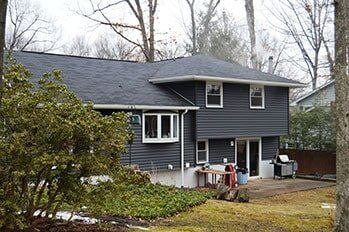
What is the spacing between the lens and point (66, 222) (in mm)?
7258

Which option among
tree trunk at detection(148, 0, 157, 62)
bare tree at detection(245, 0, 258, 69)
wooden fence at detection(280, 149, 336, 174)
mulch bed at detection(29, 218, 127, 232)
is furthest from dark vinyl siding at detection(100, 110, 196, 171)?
tree trunk at detection(148, 0, 157, 62)

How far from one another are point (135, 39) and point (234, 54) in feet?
32.5

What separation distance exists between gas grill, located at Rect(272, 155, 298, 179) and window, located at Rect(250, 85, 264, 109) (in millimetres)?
2740

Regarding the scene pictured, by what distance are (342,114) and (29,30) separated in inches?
1197

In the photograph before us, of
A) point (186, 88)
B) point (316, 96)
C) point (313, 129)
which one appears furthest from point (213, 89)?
point (316, 96)

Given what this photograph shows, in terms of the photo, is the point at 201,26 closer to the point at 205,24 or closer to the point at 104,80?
the point at 205,24

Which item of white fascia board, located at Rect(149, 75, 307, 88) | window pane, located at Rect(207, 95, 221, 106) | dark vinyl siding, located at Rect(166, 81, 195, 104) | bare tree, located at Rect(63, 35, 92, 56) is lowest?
window pane, located at Rect(207, 95, 221, 106)

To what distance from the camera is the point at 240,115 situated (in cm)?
2006

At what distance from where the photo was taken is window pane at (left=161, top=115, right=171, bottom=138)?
17.2m

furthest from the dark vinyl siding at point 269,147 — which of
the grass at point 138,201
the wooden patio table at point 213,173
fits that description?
the grass at point 138,201

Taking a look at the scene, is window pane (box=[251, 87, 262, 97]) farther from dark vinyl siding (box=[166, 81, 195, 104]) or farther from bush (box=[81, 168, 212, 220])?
bush (box=[81, 168, 212, 220])

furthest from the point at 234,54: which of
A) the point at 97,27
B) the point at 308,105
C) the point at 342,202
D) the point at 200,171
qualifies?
the point at 342,202

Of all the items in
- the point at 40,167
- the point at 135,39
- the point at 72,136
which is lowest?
the point at 40,167

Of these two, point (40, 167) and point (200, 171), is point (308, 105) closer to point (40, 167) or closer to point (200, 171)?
point (200, 171)
